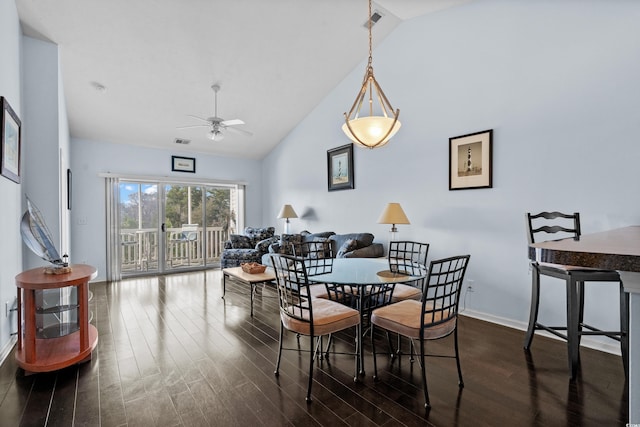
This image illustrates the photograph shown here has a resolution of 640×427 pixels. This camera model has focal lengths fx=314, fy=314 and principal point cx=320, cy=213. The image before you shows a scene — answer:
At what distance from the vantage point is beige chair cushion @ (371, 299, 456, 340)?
6.60 ft

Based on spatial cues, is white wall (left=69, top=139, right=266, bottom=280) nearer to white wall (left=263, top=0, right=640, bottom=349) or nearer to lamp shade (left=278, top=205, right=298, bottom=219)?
lamp shade (left=278, top=205, right=298, bottom=219)

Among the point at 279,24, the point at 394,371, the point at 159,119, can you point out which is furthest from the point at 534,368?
the point at 159,119

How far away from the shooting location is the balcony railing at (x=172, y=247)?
19.5 feet

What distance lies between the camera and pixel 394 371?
2.34 meters

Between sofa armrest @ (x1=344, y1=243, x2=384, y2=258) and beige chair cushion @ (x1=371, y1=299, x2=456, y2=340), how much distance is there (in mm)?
1780

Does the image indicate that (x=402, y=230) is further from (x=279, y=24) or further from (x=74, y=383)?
(x=74, y=383)

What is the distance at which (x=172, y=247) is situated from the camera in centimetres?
635

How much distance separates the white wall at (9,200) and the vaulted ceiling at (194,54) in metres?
0.43

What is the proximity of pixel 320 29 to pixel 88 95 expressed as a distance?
3383mm

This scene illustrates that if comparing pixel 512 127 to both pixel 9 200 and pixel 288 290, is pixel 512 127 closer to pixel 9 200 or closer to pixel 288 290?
pixel 288 290

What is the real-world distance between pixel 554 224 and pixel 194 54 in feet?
14.5

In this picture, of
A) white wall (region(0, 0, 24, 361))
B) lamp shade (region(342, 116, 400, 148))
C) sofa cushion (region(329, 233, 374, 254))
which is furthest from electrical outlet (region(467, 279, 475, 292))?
Answer: white wall (region(0, 0, 24, 361))

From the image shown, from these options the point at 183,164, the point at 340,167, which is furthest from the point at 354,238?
the point at 183,164

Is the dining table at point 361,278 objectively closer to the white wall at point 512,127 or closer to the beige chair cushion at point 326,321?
the beige chair cushion at point 326,321
